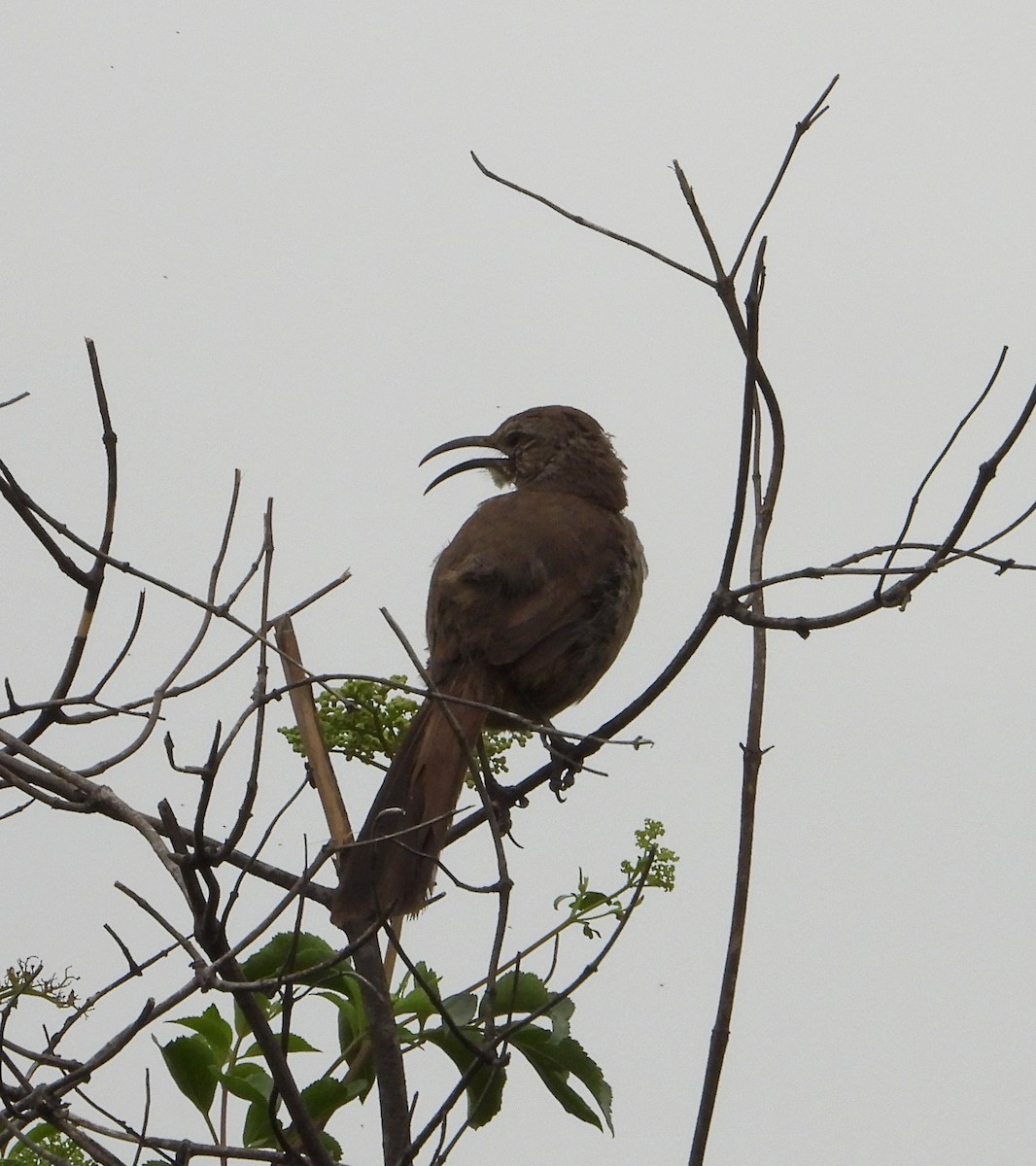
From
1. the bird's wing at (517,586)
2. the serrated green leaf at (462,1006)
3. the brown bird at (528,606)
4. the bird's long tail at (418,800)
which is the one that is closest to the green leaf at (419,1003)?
the serrated green leaf at (462,1006)

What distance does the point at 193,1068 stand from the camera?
262 cm

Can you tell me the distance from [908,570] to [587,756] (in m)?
1.53

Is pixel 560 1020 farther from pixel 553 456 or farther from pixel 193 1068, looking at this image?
pixel 553 456

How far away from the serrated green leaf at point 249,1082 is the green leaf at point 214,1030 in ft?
0.13

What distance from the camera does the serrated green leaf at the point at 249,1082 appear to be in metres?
2.54

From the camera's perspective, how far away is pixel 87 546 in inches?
103

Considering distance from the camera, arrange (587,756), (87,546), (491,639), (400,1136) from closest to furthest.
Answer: (400,1136) → (87,546) → (587,756) → (491,639)

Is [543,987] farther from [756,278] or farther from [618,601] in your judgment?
[618,601]

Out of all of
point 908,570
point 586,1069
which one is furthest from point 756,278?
point 586,1069

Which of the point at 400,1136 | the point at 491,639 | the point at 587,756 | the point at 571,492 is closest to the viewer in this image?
the point at 400,1136

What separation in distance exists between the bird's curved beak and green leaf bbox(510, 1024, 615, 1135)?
322 cm

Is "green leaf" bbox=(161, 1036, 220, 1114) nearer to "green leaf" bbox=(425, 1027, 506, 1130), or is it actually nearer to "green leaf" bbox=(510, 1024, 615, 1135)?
"green leaf" bbox=(425, 1027, 506, 1130)

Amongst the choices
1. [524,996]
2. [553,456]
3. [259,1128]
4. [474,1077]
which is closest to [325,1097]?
[259,1128]

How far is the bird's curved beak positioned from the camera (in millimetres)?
5691
